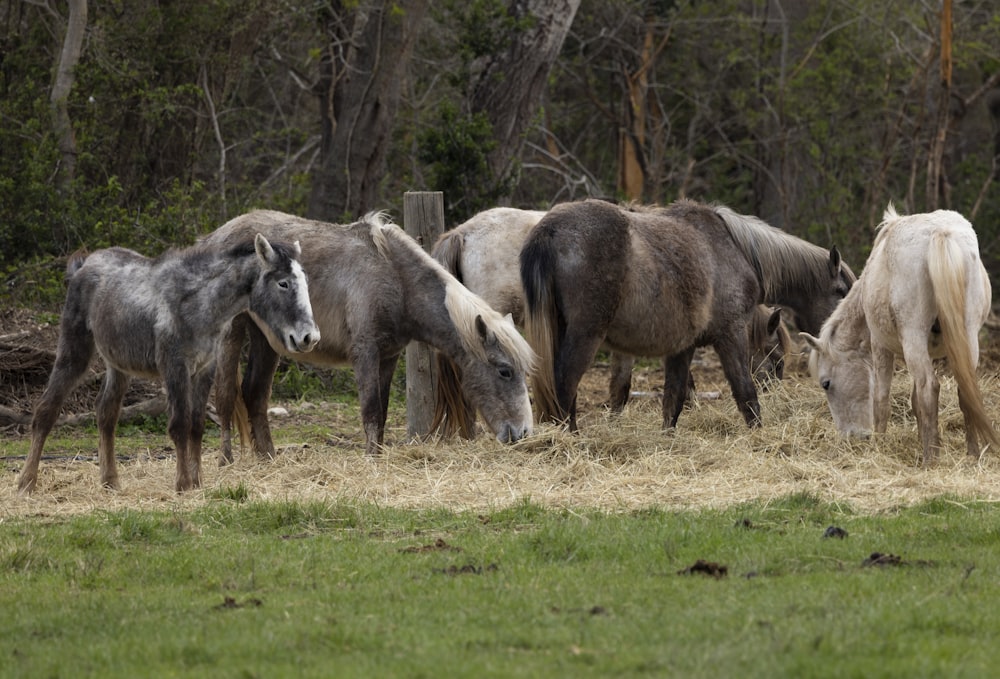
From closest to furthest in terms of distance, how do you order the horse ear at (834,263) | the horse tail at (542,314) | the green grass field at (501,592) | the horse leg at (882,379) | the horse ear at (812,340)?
the green grass field at (501,592) → the horse leg at (882,379) → the horse tail at (542,314) → the horse ear at (812,340) → the horse ear at (834,263)

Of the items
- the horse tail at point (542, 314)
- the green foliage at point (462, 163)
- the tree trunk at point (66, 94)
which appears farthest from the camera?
the tree trunk at point (66, 94)

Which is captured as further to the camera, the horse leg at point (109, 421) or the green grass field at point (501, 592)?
the horse leg at point (109, 421)

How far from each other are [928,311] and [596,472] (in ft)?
7.70

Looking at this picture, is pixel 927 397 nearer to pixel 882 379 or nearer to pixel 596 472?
pixel 882 379

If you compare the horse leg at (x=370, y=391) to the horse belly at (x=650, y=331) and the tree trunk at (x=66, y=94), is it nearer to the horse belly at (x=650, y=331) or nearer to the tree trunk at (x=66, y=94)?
the horse belly at (x=650, y=331)

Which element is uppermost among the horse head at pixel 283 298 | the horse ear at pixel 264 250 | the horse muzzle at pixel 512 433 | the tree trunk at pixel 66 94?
the tree trunk at pixel 66 94

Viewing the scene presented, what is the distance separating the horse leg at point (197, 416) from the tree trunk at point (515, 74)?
724 centimetres

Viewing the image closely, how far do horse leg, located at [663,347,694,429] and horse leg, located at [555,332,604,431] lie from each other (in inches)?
41.3

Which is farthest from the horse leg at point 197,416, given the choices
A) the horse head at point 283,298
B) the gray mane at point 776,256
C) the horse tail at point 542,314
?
the gray mane at point 776,256

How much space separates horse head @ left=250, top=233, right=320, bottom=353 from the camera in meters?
7.92

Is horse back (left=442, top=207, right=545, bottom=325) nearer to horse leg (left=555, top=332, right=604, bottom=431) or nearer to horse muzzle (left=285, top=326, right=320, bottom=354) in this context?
horse leg (left=555, top=332, right=604, bottom=431)

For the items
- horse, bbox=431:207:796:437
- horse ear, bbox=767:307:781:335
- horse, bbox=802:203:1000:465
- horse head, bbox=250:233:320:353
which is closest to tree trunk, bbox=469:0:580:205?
horse ear, bbox=767:307:781:335

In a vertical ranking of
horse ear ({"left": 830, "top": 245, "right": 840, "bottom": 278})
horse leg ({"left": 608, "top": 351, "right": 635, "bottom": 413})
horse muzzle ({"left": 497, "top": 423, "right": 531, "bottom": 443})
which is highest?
horse ear ({"left": 830, "top": 245, "right": 840, "bottom": 278})

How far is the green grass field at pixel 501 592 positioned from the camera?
4215 millimetres
